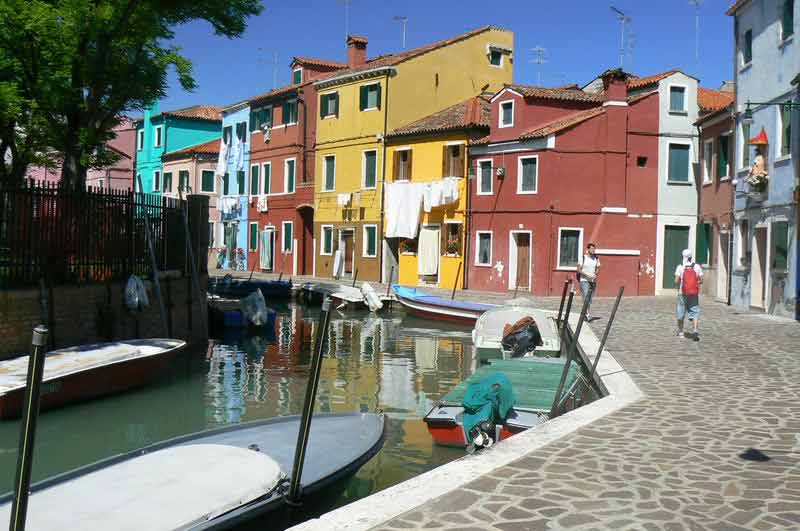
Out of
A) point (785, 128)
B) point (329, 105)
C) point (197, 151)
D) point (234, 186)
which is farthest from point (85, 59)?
point (197, 151)

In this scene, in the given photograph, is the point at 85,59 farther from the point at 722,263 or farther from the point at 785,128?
the point at 722,263

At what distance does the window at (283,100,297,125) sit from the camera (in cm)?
4197

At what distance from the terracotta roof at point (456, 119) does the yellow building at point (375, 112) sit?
1.01 meters

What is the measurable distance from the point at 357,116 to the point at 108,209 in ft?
76.2

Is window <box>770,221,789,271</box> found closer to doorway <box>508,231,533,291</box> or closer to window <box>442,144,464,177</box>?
doorway <box>508,231,533,291</box>

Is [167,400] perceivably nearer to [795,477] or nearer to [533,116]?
[795,477]

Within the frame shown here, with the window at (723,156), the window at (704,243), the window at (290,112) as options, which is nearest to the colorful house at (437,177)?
the window at (290,112)

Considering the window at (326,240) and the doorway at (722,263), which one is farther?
the window at (326,240)

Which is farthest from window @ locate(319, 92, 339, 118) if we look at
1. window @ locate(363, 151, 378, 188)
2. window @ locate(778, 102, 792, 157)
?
window @ locate(778, 102, 792, 157)

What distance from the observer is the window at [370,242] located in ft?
121

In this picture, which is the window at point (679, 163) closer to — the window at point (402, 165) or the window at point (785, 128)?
the window at point (785, 128)

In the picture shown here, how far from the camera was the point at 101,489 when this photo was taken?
5.75 metres

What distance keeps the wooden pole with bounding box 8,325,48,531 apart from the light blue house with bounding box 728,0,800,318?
720 inches

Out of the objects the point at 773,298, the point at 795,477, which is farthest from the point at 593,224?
the point at 795,477
